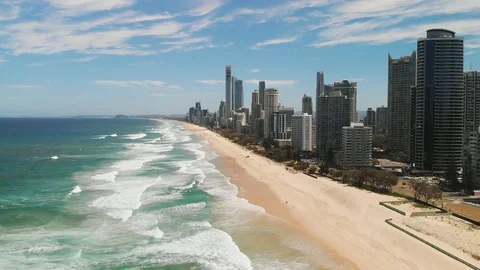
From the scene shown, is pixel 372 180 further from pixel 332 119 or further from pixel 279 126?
pixel 279 126

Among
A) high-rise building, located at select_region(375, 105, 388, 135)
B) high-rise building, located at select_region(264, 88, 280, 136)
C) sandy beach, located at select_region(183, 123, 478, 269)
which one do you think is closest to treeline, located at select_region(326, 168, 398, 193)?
sandy beach, located at select_region(183, 123, 478, 269)

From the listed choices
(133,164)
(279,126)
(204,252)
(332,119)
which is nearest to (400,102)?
(332,119)

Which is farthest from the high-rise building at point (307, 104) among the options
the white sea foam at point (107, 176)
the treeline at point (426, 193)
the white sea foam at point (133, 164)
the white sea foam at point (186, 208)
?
the white sea foam at point (186, 208)

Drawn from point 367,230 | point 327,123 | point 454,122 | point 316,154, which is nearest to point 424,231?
point 367,230

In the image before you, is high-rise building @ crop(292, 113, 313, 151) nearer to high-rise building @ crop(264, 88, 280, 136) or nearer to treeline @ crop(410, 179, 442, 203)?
high-rise building @ crop(264, 88, 280, 136)

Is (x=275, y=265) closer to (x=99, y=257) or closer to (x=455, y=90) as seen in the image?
(x=99, y=257)

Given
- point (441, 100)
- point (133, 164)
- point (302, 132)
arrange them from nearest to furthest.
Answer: point (441, 100) → point (133, 164) → point (302, 132)
